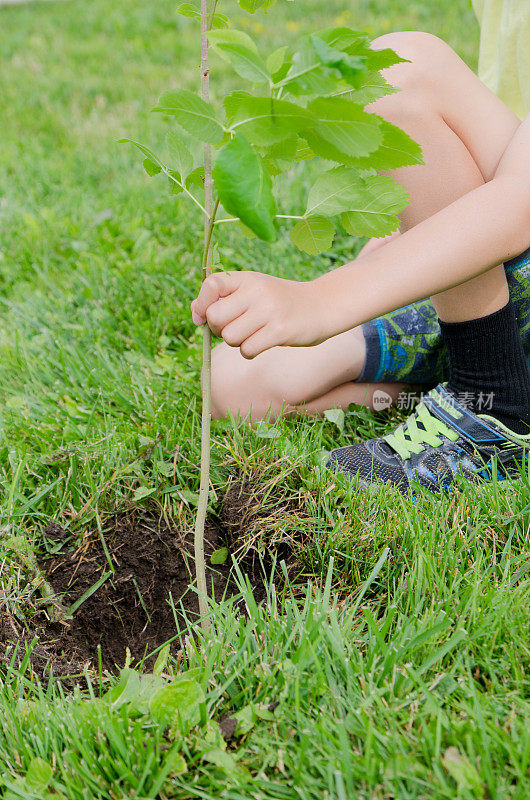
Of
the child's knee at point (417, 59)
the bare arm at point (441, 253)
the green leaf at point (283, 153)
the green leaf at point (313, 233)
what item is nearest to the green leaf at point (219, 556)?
the bare arm at point (441, 253)

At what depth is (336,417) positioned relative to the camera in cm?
162

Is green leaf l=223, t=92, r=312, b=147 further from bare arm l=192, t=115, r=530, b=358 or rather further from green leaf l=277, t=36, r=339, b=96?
bare arm l=192, t=115, r=530, b=358

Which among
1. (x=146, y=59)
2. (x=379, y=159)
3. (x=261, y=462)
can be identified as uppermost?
(x=146, y=59)

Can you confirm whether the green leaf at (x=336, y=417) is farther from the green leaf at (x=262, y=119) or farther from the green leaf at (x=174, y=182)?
the green leaf at (x=262, y=119)

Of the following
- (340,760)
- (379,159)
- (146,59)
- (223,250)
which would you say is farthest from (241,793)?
(146,59)

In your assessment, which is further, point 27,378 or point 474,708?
point 27,378

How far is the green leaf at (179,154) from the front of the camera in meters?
0.99

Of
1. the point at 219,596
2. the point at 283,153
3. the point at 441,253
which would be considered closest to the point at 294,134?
the point at 283,153

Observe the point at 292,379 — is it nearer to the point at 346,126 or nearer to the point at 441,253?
the point at 441,253

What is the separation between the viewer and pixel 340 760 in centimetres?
85

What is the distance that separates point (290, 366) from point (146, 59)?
11.4ft

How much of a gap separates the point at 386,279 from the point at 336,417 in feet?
1.76

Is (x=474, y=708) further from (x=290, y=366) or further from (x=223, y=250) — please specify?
(x=223, y=250)

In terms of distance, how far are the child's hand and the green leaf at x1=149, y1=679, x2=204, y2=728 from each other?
1.47 feet
